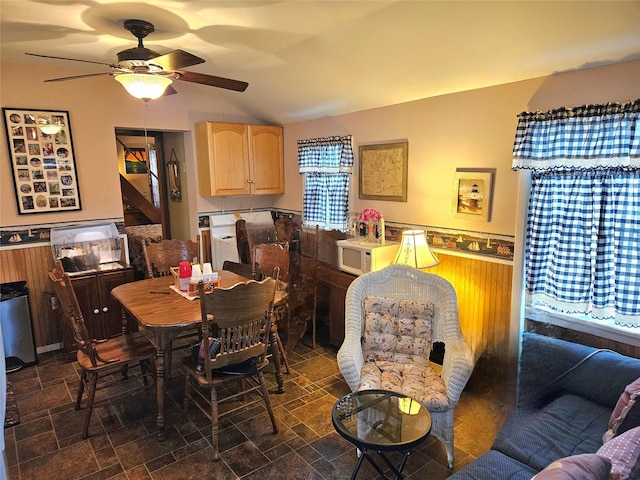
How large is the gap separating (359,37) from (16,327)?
3662 millimetres

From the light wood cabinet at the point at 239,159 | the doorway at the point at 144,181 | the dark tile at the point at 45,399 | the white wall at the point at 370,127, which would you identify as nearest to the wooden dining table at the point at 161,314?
the dark tile at the point at 45,399

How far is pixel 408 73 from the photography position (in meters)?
3.03

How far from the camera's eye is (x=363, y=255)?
137 inches

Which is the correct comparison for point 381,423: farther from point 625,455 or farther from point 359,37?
point 359,37

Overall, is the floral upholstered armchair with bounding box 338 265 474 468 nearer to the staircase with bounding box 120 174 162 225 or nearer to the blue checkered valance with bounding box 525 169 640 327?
the blue checkered valance with bounding box 525 169 640 327

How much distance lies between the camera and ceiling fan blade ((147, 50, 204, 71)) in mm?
2244

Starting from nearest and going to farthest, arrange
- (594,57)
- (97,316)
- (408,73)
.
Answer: (594,57) → (408,73) → (97,316)

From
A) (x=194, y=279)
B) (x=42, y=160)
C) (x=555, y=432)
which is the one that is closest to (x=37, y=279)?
(x=42, y=160)

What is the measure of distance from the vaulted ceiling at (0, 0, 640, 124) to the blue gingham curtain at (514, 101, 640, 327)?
15.3 inches

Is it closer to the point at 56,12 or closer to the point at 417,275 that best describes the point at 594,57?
the point at 417,275

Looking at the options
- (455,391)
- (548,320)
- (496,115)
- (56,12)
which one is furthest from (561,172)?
(56,12)

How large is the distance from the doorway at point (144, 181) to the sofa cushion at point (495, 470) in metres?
4.86

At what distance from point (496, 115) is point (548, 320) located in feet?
4.77

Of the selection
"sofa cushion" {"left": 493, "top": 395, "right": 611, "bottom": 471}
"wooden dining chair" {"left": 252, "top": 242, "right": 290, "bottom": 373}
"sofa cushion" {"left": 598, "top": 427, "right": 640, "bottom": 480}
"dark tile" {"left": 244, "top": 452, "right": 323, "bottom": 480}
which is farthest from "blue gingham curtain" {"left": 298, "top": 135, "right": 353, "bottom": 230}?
"sofa cushion" {"left": 598, "top": 427, "right": 640, "bottom": 480}
